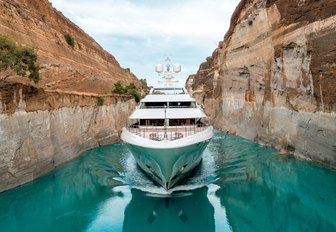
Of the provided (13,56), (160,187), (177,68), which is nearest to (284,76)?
(177,68)

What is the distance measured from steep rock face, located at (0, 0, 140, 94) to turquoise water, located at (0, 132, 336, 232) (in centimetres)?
1226

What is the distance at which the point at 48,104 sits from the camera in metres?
22.8

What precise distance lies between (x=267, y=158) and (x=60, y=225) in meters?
18.1

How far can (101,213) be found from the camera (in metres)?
15.9

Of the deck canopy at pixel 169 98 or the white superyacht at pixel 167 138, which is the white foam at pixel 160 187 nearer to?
the white superyacht at pixel 167 138

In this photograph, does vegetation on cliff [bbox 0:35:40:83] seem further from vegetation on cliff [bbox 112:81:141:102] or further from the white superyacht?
vegetation on cliff [bbox 112:81:141:102]

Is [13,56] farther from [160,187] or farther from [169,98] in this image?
[160,187]

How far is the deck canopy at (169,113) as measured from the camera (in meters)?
20.4

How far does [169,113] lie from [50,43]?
28673 millimetres

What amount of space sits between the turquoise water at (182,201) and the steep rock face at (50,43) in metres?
12.3

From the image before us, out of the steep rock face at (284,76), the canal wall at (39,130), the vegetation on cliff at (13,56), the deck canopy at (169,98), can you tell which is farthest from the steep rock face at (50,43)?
the steep rock face at (284,76)

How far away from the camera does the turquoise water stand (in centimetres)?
1451

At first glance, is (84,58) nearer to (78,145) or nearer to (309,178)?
(78,145)

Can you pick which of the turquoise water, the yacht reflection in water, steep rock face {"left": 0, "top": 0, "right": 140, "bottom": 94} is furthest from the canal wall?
the yacht reflection in water
